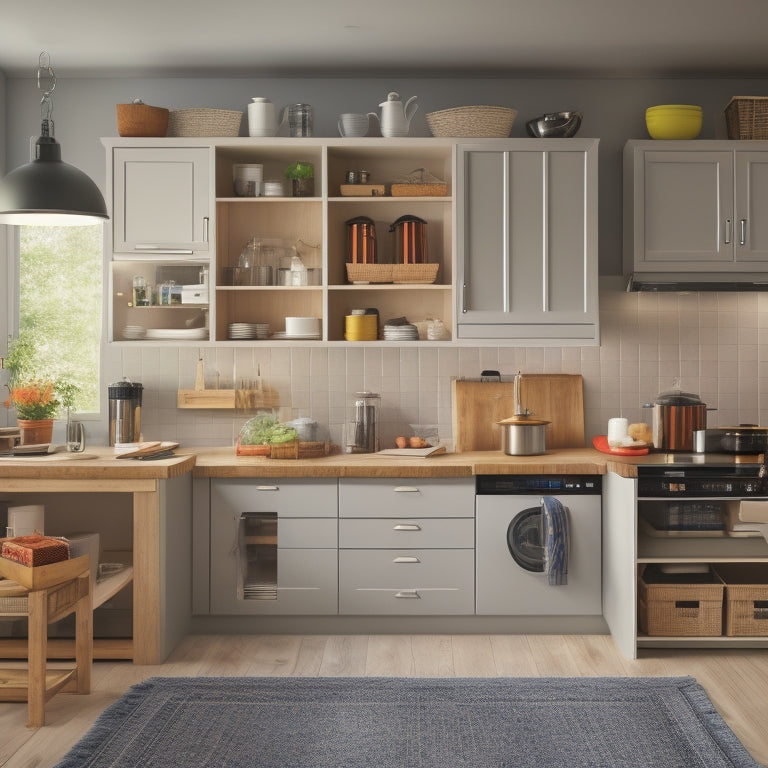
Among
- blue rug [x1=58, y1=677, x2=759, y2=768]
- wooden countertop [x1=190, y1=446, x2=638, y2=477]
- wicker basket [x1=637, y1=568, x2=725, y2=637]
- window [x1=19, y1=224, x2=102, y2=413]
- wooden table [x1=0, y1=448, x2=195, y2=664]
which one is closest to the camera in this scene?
blue rug [x1=58, y1=677, x2=759, y2=768]

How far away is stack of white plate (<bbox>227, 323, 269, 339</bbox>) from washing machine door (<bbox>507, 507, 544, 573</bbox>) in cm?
165

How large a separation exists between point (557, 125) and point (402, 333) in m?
1.34

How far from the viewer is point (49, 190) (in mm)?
3637

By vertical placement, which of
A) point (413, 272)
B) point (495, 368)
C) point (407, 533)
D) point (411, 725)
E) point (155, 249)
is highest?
point (155, 249)

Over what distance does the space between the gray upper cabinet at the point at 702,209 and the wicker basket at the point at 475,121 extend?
0.70 metres

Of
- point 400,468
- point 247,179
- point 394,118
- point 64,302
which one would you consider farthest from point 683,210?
point 64,302

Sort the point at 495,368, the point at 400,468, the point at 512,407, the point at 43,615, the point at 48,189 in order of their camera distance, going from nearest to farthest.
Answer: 1. the point at 43,615
2. the point at 48,189
3. the point at 400,468
4. the point at 512,407
5. the point at 495,368

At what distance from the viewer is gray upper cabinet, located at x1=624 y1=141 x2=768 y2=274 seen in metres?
4.59

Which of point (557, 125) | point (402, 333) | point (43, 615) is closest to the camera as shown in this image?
point (43, 615)

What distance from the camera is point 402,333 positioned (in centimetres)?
471

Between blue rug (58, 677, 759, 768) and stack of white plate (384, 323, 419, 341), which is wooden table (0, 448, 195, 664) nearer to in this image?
blue rug (58, 677, 759, 768)

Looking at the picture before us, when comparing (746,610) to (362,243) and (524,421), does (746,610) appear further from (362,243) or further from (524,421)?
(362,243)

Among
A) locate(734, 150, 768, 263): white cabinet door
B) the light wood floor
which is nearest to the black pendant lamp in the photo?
the light wood floor

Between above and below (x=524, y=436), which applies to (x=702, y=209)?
above
